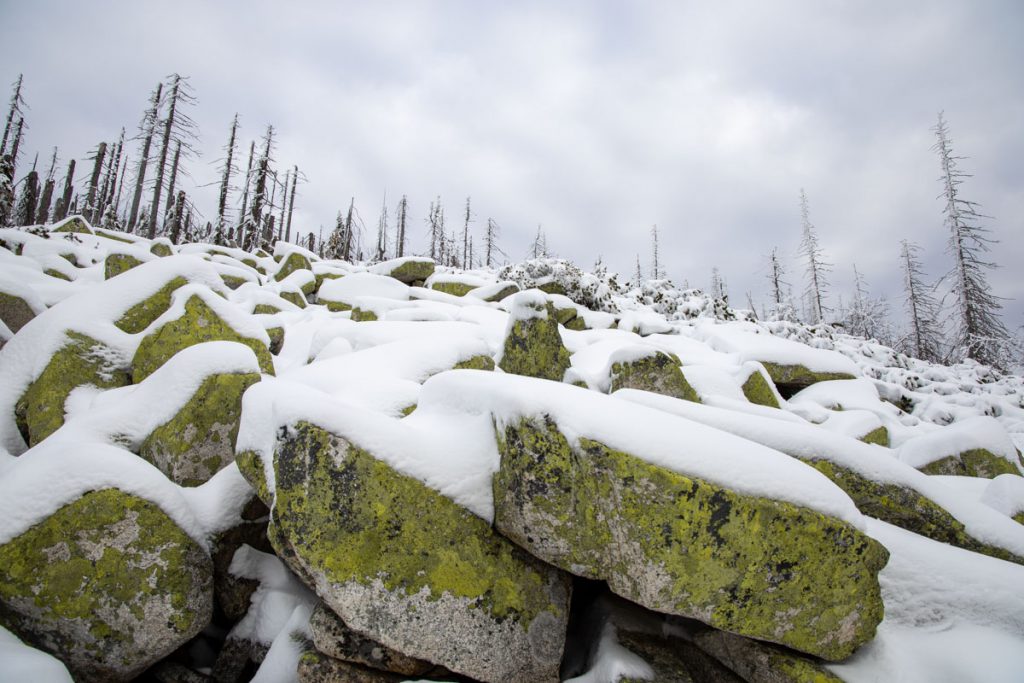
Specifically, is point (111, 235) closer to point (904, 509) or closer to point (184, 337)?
point (184, 337)

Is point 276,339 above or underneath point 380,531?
above

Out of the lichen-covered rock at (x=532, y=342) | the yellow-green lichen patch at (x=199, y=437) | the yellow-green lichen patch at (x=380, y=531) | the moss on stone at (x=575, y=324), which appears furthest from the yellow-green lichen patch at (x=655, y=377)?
the moss on stone at (x=575, y=324)

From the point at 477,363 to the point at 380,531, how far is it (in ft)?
11.9

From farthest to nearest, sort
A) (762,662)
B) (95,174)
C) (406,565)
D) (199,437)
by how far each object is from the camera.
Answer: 1. (95,174)
2. (199,437)
3. (406,565)
4. (762,662)

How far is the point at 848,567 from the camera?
2615mm

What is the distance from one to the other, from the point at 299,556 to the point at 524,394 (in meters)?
2.10

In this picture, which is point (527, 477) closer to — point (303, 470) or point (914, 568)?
point (303, 470)

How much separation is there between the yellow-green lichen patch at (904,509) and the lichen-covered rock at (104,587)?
564 cm

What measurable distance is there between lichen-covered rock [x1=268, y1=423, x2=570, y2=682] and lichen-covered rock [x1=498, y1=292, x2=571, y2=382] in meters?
4.01

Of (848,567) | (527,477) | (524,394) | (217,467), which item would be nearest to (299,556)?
(527,477)

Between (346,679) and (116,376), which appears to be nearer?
(346,679)

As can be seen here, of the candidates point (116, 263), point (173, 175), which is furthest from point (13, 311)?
point (173, 175)

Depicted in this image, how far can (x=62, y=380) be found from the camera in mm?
5648

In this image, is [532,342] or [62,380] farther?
[532,342]
